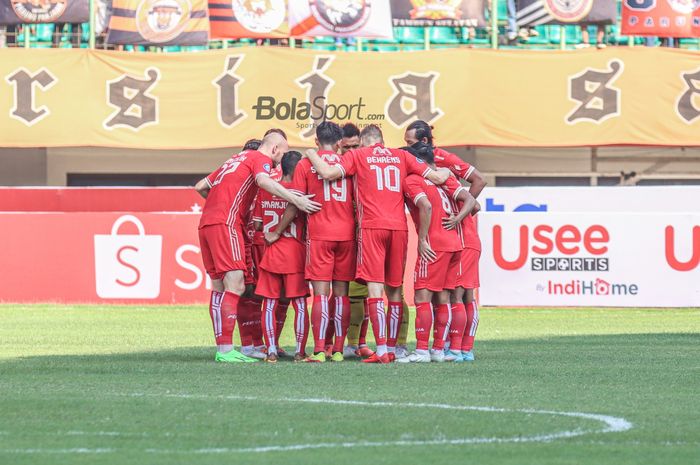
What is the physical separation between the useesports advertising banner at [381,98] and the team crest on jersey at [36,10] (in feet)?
3.46

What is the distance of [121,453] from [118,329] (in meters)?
10.1

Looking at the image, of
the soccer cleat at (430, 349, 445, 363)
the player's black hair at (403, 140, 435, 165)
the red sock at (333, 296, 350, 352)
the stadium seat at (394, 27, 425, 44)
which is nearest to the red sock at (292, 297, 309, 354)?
the red sock at (333, 296, 350, 352)

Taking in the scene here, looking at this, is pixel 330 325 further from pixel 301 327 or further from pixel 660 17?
pixel 660 17

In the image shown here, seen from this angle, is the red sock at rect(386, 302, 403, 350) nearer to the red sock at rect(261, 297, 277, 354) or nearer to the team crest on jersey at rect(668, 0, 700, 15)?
the red sock at rect(261, 297, 277, 354)

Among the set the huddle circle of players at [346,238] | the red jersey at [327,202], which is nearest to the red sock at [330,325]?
the huddle circle of players at [346,238]

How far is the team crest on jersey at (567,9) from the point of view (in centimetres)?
2748

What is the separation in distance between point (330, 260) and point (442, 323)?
3.43 feet

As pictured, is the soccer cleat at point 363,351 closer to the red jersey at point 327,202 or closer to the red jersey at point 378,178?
the red jersey at point 327,202

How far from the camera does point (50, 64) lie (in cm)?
2819

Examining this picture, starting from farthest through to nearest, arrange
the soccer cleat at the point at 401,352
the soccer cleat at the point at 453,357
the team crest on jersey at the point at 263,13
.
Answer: the team crest on jersey at the point at 263,13
the soccer cleat at the point at 401,352
the soccer cleat at the point at 453,357

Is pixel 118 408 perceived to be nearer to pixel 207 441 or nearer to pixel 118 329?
pixel 207 441

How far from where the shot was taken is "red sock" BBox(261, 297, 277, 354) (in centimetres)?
1192

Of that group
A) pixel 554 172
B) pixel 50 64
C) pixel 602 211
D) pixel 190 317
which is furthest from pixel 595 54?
pixel 190 317

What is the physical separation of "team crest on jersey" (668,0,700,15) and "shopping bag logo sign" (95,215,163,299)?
11.6 m
